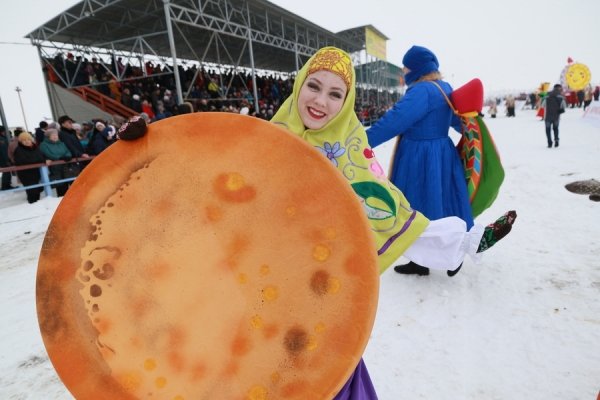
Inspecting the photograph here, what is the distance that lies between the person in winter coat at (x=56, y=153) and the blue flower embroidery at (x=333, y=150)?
6.76m

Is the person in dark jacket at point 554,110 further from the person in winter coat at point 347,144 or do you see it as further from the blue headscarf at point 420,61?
the person in winter coat at point 347,144

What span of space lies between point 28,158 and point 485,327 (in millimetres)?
7260

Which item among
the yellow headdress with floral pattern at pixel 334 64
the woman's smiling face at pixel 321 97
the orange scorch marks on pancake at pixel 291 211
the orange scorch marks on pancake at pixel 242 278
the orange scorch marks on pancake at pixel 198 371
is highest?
the yellow headdress with floral pattern at pixel 334 64

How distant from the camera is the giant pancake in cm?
69

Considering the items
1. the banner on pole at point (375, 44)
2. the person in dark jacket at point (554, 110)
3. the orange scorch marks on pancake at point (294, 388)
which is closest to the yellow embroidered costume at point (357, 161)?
Result: the orange scorch marks on pancake at point (294, 388)

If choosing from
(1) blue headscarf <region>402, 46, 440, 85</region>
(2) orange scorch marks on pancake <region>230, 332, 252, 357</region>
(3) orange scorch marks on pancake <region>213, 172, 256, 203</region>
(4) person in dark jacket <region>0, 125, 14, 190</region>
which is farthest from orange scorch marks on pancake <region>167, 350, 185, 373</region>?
(4) person in dark jacket <region>0, 125, 14, 190</region>

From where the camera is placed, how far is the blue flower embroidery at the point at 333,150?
107 centimetres

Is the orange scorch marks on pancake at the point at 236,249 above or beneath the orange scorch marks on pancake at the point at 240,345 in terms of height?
above

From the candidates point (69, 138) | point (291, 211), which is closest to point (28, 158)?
point (69, 138)

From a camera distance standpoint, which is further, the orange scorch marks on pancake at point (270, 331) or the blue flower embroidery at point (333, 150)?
the blue flower embroidery at point (333, 150)

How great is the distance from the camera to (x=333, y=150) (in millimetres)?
1078

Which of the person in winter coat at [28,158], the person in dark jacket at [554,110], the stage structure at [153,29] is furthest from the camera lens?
the stage structure at [153,29]

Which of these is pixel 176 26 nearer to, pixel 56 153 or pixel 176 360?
pixel 56 153

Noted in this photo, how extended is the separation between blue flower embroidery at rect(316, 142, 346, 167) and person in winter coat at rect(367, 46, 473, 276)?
128 centimetres
